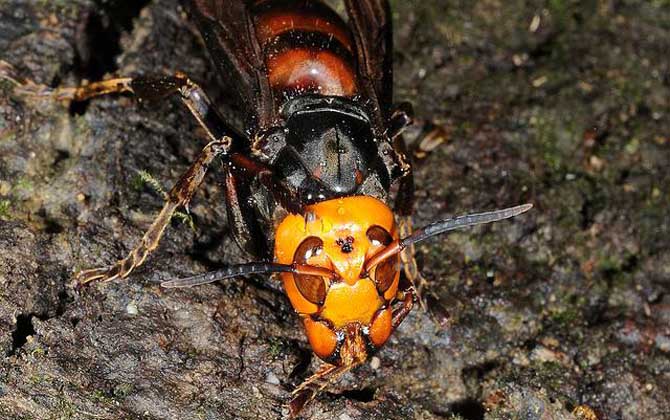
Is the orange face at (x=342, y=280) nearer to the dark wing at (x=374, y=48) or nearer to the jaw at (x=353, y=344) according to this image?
the jaw at (x=353, y=344)

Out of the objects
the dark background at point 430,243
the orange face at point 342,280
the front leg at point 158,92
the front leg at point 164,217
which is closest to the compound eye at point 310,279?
the orange face at point 342,280

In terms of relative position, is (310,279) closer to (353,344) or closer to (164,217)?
(353,344)

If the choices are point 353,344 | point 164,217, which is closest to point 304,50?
point 164,217

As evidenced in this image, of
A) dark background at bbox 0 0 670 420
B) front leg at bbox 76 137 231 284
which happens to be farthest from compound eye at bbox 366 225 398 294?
front leg at bbox 76 137 231 284

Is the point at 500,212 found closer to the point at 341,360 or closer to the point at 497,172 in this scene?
the point at 341,360

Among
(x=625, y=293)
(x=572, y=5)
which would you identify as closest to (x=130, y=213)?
(x=625, y=293)
